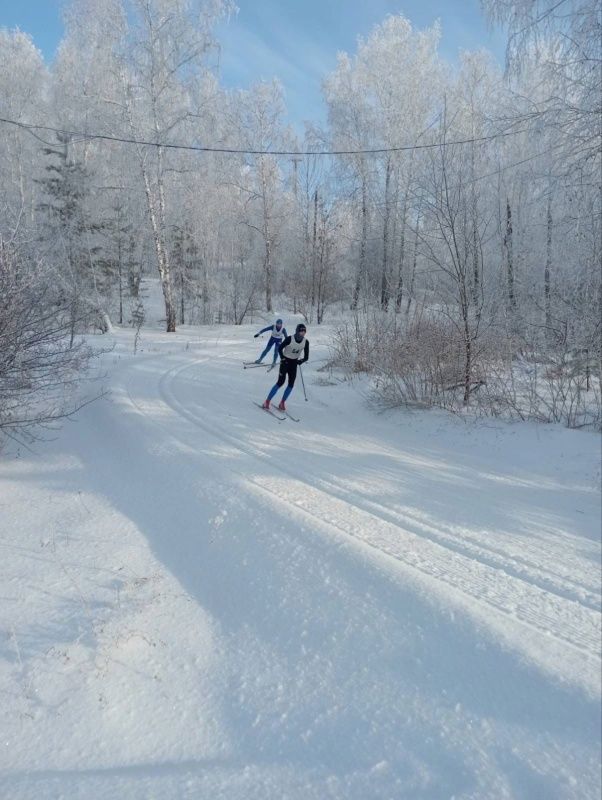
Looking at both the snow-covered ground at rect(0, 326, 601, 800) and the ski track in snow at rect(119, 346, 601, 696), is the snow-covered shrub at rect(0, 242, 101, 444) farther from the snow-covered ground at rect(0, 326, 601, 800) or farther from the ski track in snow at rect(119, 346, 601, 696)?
the ski track in snow at rect(119, 346, 601, 696)

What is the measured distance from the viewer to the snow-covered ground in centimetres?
237

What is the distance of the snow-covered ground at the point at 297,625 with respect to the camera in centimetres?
237

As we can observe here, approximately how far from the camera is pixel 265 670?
3002 mm

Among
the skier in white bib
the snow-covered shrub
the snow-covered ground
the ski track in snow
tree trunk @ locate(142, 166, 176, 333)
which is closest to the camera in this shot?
the snow-covered ground

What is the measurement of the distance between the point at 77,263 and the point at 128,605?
70.3ft

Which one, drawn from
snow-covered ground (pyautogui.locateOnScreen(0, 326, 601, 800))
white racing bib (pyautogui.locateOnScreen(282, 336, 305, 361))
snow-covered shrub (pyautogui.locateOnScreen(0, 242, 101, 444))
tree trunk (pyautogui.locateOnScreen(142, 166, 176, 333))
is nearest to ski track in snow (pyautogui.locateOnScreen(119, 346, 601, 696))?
snow-covered ground (pyautogui.locateOnScreen(0, 326, 601, 800))

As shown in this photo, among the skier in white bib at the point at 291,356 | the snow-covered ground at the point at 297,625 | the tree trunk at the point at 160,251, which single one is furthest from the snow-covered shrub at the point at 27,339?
the tree trunk at the point at 160,251

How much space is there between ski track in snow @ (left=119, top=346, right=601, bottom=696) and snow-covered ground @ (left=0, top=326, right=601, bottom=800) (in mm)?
18

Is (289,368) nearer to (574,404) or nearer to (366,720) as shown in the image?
(574,404)

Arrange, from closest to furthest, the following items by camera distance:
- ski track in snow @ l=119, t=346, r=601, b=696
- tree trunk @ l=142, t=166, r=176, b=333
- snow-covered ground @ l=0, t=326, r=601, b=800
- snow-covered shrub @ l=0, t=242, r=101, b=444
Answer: snow-covered ground @ l=0, t=326, r=601, b=800
ski track in snow @ l=119, t=346, r=601, b=696
snow-covered shrub @ l=0, t=242, r=101, b=444
tree trunk @ l=142, t=166, r=176, b=333

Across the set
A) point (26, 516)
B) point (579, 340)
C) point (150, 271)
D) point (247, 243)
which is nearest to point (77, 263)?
point (247, 243)

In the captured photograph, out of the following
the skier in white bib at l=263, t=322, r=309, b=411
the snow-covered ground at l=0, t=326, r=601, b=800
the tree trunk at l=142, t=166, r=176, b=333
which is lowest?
the snow-covered ground at l=0, t=326, r=601, b=800

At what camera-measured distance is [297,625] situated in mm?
3309

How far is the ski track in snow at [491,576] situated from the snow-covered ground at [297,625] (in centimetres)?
2
